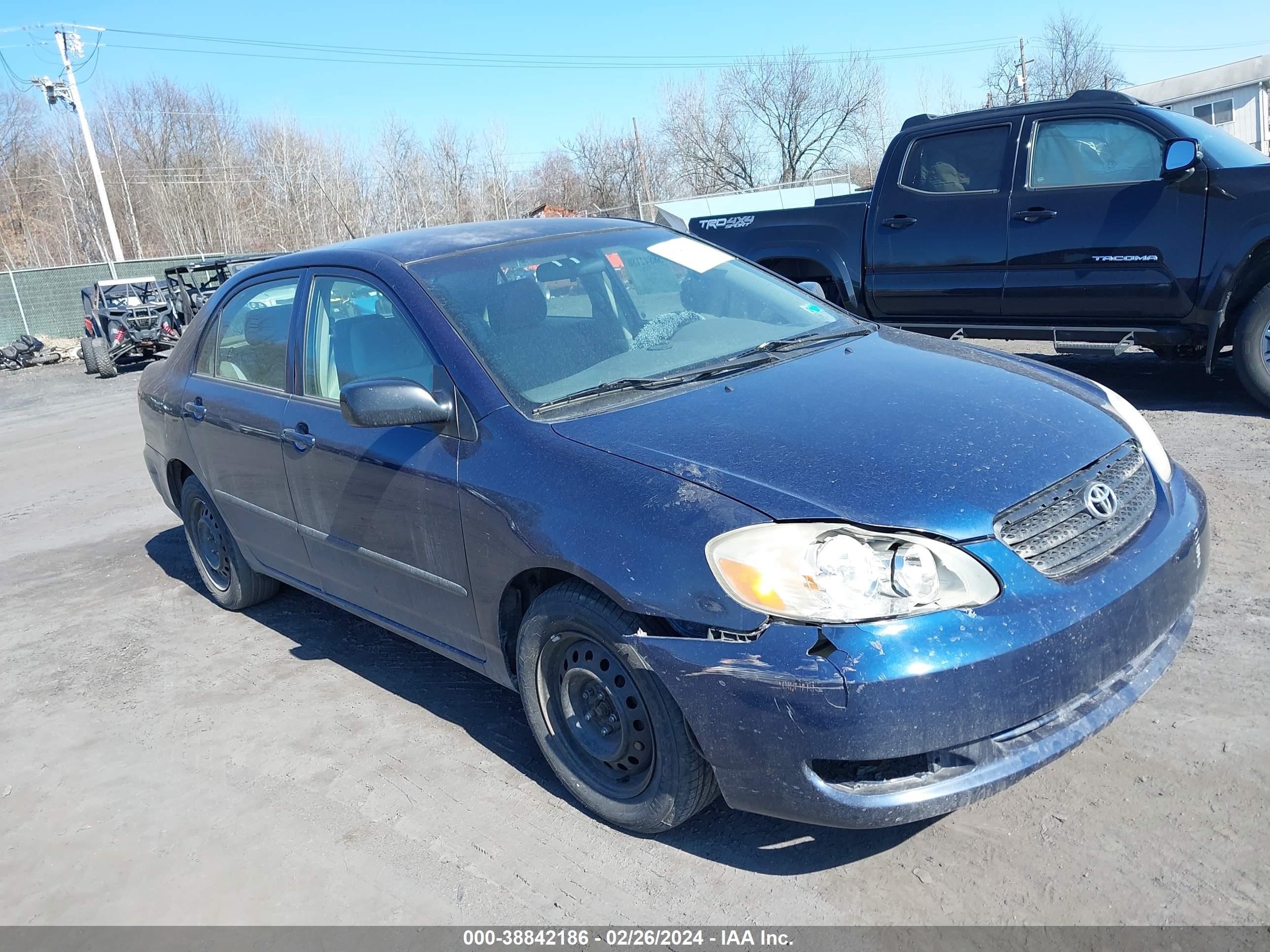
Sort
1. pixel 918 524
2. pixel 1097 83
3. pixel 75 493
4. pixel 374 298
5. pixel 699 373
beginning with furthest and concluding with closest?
pixel 1097 83 → pixel 75 493 → pixel 374 298 → pixel 699 373 → pixel 918 524

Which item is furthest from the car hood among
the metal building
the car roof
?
the metal building

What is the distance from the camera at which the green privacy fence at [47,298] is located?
27031 mm

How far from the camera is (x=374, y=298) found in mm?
3709

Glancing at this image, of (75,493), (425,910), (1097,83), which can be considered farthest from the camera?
(1097,83)

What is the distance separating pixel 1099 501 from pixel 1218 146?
5088 mm

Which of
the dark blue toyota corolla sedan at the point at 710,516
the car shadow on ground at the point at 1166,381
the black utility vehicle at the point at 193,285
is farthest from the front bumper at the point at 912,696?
the black utility vehicle at the point at 193,285

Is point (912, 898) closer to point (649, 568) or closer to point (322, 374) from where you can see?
point (649, 568)

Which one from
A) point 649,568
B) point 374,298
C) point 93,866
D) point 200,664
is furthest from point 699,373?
point 200,664

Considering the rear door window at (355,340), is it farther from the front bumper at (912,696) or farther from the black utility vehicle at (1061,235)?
the black utility vehicle at (1061,235)

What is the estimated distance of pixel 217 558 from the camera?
5.21 meters

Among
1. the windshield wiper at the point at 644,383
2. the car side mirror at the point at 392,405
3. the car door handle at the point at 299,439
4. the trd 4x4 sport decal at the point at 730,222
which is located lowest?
the car door handle at the point at 299,439

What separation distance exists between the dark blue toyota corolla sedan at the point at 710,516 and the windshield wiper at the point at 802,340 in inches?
1.1

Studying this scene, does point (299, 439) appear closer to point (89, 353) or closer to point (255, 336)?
point (255, 336)

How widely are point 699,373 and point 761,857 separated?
1.57 metres
